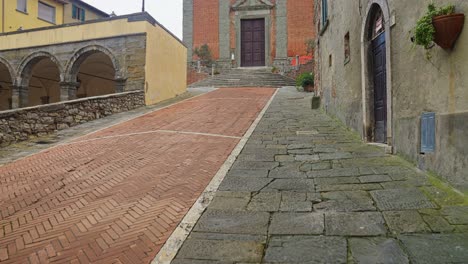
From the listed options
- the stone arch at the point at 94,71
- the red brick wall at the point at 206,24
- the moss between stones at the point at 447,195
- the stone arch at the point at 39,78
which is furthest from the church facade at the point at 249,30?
the moss between stones at the point at 447,195

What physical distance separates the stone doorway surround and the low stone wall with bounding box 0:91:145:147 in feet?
47.0

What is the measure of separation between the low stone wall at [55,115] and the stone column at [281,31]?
1450 cm

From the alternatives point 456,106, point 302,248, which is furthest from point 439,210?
point 302,248

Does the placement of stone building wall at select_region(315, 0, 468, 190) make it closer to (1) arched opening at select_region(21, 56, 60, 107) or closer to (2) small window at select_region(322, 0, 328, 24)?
(2) small window at select_region(322, 0, 328, 24)

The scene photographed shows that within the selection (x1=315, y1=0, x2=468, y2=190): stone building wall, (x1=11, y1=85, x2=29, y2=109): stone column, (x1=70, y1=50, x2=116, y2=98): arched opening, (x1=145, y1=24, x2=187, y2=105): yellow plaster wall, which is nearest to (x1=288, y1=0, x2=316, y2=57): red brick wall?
(x1=145, y1=24, x2=187, y2=105): yellow plaster wall

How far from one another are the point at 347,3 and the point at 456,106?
17.0 feet

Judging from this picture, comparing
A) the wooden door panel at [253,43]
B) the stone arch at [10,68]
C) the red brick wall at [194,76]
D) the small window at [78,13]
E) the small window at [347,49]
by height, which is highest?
the small window at [78,13]

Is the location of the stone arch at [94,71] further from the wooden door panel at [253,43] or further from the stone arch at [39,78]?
the wooden door panel at [253,43]

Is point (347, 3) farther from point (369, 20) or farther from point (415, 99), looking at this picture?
point (415, 99)

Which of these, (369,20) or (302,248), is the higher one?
(369,20)

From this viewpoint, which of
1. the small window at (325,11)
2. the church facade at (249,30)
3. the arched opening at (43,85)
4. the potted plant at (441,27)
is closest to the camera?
the potted plant at (441,27)

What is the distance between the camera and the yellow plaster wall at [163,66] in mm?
13742

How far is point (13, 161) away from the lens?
6.49 meters

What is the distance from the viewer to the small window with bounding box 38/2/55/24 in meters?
24.1
